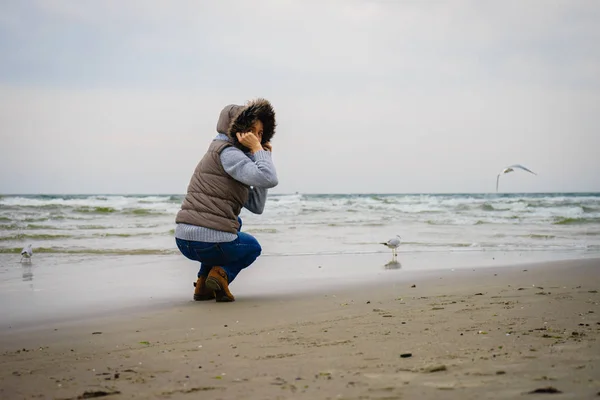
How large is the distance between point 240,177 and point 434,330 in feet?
5.45

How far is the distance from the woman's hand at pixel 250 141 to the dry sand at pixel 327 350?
1073mm

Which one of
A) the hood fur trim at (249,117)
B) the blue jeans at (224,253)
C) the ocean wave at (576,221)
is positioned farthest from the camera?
the ocean wave at (576,221)

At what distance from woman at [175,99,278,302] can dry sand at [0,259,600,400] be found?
437 mm

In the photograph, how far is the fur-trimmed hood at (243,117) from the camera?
159 inches

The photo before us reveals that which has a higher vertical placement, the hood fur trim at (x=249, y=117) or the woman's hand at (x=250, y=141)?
the hood fur trim at (x=249, y=117)

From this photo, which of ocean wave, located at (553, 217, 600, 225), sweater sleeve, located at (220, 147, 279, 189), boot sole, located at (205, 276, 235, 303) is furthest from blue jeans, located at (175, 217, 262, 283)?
ocean wave, located at (553, 217, 600, 225)

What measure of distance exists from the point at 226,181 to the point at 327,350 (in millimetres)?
1791

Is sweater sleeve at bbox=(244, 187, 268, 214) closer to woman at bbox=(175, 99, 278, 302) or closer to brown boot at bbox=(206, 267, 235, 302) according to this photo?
woman at bbox=(175, 99, 278, 302)

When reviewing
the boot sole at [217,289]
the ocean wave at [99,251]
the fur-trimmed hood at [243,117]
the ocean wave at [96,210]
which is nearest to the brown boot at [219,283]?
the boot sole at [217,289]

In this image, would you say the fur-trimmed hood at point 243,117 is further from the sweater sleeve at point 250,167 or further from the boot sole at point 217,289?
the boot sole at point 217,289

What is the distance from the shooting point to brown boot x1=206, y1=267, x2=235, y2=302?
4.30 metres

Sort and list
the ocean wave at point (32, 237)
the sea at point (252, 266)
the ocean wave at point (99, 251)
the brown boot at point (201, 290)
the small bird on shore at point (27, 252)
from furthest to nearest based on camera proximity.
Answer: the ocean wave at point (32, 237)
the ocean wave at point (99, 251)
the small bird on shore at point (27, 252)
the sea at point (252, 266)
the brown boot at point (201, 290)

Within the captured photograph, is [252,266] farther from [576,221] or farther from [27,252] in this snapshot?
[576,221]

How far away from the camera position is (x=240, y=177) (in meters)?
3.94
